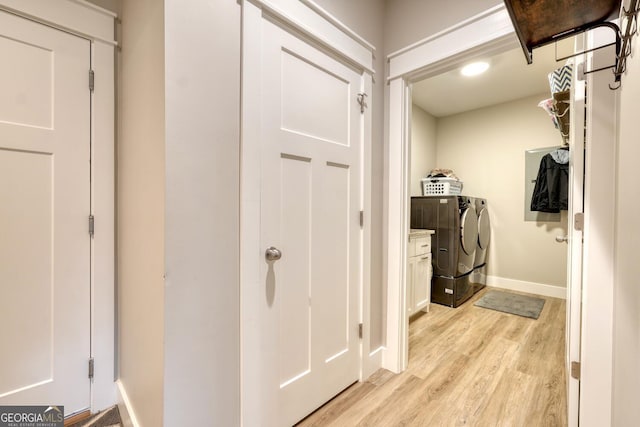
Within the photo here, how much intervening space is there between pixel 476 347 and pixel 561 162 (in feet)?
8.37

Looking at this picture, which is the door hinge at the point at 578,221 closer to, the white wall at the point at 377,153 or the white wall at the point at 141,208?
the white wall at the point at 377,153

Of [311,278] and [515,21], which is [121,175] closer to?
[311,278]

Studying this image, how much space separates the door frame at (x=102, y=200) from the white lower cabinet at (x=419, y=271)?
2.26m

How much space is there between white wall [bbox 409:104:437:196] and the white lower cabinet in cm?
126

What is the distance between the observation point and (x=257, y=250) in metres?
1.18

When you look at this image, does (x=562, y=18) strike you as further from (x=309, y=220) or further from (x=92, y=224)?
(x=92, y=224)

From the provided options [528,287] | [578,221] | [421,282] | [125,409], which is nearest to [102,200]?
[125,409]

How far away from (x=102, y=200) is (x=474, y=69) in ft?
11.2

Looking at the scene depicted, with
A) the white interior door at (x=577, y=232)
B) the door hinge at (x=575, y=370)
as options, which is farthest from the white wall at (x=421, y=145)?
the door hinge at (x=575, y=370)

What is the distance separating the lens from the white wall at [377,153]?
1763 mm

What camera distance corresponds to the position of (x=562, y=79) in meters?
1.43

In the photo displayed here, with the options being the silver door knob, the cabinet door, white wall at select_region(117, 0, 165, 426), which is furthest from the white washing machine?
white wall at select_region(117, 0, 165, 426)

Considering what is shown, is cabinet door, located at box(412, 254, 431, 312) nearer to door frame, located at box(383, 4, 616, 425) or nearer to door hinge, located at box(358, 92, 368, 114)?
door frame, located at box(383, 4, 616, 425)

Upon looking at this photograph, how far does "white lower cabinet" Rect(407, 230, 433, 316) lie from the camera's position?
258 centimetres
